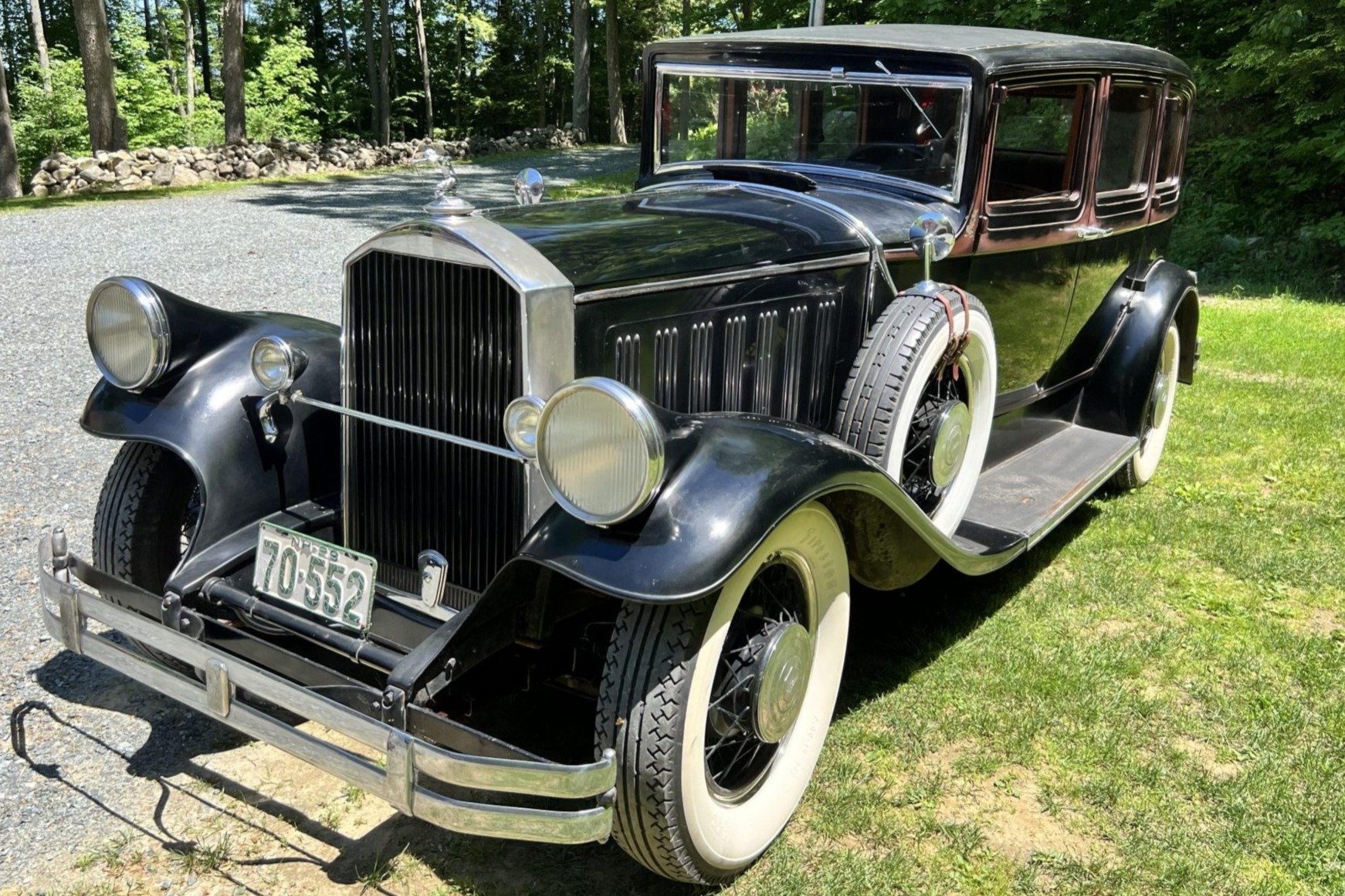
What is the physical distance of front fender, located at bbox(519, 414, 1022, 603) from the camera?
6.93 ft

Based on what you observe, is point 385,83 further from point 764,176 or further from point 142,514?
point 142,514

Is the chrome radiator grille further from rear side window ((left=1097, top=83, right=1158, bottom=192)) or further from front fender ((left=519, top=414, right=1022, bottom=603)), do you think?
rear side window ((left=1097, top=83, right=1158, bottom=192))

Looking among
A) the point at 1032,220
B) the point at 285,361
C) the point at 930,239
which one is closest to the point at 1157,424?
the point at 1032,220

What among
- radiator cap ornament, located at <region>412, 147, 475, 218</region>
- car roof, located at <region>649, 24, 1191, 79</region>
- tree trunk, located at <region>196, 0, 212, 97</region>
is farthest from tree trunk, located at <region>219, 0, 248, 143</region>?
tree trunk, located at <region>196, 0, 212, 97</region>

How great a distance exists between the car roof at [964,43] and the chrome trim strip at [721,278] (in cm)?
84

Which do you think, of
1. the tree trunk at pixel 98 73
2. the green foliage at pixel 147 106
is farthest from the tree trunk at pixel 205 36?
the tree trunk at pixel 98 73

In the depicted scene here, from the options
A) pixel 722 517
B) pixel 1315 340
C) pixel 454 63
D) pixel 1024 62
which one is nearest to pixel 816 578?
pixel 722 517

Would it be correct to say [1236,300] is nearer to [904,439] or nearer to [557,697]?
[904,439]

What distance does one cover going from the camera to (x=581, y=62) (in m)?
25.0

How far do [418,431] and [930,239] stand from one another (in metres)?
1.69

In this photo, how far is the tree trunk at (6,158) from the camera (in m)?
14.2

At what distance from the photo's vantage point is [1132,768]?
302 centimetres

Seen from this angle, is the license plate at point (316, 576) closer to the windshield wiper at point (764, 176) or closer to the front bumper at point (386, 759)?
the front bumper at point (386, 759)

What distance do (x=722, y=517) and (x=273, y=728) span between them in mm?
1043
